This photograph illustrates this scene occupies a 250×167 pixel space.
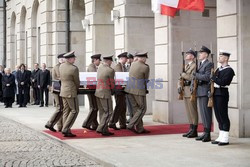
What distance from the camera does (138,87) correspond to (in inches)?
580

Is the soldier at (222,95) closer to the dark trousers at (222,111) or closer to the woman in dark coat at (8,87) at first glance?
the dark trousers at (222,111)

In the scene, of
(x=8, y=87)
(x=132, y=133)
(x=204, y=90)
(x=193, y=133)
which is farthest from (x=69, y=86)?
(x=8, y=87)

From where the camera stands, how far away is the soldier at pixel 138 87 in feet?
48.2

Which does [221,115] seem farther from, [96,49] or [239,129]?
[96,49]

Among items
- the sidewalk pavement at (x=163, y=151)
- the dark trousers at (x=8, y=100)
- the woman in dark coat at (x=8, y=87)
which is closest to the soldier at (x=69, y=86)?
the sidewalk pavement at (x=163, y=151)

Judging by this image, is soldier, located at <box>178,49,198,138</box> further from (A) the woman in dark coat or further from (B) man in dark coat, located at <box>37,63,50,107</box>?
(A) the woman in dark coat

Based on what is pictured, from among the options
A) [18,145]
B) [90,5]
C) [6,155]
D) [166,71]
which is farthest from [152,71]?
[6,155]

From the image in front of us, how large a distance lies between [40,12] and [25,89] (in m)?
4.90

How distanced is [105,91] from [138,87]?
34.5 inches

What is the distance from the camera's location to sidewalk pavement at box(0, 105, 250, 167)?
33.1 ft

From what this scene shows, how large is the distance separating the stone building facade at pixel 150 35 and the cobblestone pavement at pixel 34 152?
13.1ft

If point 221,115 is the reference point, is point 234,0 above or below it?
above

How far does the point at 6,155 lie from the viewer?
11547mm

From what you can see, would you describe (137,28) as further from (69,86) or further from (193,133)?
(193,133)
